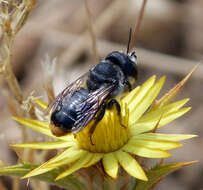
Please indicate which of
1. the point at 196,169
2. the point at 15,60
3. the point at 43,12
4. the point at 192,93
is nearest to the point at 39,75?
the point at 15,60

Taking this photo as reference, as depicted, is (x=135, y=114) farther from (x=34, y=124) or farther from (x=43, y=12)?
(x=43, y=12)

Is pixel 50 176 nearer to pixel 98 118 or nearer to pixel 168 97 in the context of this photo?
pixel 98 118

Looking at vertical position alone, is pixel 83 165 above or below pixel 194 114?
above

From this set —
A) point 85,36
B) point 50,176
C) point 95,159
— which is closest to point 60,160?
point 50,176

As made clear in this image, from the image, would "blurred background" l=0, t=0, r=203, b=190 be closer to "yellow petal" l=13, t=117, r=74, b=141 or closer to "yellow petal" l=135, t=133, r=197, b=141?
"yellow petal" l=13, t=117, r=74, b=141

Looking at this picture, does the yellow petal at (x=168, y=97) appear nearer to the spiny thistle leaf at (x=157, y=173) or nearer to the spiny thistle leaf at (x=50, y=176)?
the spiny thistle leaf at (x=157, y=173)

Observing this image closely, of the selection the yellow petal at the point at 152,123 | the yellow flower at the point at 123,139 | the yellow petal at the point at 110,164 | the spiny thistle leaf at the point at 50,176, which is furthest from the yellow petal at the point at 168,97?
the spiny thistle leaf at the point at 50,176

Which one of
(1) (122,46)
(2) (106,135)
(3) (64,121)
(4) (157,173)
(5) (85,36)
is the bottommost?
(1) (122,46)

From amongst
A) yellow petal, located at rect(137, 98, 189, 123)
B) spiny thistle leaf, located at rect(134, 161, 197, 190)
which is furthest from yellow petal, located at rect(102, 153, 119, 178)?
yellow petal, located at rect(137, 98, 189, 123)
